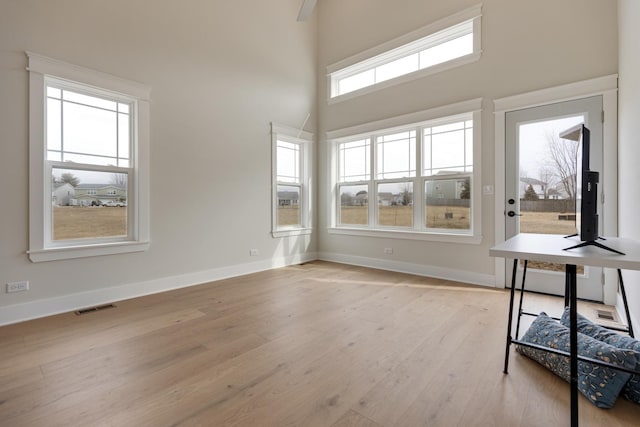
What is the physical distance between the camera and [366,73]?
5.20m

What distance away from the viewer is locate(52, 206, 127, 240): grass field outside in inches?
118

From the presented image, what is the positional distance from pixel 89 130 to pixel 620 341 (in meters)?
4.79

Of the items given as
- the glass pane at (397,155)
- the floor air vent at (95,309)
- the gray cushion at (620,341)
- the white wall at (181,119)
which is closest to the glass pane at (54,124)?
the white wall at (181,119)

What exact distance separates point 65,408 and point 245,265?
300 cm

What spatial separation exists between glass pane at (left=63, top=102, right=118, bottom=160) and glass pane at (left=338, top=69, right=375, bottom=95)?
370 cm

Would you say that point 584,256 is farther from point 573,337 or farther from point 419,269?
point 419,269

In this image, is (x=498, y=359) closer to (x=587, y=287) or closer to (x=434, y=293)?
(x=434, y=293)

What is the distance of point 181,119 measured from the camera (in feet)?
12.5

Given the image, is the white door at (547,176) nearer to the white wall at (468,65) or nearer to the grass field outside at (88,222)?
the white wall at (468,65)

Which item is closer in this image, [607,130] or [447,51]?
[607,130]

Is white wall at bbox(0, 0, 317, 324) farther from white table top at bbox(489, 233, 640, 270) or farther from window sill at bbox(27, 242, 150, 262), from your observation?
white table top at bbox(489, 233, 640, 270)

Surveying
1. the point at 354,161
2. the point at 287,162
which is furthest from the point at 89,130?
the point at 354,161

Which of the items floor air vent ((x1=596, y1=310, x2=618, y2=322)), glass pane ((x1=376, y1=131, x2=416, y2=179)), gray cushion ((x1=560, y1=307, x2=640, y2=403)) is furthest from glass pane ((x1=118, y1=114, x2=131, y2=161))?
floor air vent ((x1=596, y1=310, x2=618, y2=322))

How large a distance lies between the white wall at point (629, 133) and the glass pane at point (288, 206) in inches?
165
